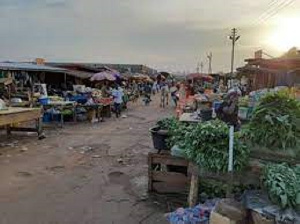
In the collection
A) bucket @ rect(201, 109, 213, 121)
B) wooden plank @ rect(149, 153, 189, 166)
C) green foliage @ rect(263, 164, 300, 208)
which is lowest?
wooden plank @ rect(149, 153, 189, 166)

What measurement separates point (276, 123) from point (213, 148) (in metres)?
0.87

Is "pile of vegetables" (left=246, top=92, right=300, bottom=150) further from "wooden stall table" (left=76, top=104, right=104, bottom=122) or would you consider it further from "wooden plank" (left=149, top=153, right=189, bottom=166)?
"wooden stall table" (left=76, top=104, right=104, bottom=122)

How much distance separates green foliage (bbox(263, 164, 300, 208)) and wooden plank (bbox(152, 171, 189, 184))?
1758mm

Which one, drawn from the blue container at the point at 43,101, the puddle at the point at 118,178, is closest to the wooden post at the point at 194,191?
the puddle at the point at 118,178

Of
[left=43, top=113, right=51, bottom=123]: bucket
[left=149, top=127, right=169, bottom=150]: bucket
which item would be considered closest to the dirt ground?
[left=149, top=127, right=169, bottom=150]: bucket

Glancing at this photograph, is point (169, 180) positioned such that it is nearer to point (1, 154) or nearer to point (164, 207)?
point (164, 207)

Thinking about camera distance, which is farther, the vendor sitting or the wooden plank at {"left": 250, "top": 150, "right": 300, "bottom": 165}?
the vendor sitting

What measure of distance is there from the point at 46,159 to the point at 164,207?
416cm

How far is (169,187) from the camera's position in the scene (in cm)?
Answer: 604

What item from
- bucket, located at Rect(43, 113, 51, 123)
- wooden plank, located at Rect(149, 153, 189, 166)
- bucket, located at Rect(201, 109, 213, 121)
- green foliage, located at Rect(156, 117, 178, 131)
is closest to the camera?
wooden plank, located at Rect(149, 153, 189, 166)

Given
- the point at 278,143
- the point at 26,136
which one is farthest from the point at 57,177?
the point at 26,136

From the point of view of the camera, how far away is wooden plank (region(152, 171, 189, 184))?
19.6 ft

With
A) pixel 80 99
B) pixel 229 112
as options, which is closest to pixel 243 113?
pixel 229 112

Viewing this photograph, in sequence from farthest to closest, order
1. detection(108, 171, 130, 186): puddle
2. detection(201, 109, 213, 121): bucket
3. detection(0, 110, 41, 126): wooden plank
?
detection(0, 110, 41, 126): wooden plank
detection(201, 109, 213, 121): bucket
detection(108, 171, 130, 186): puddle
